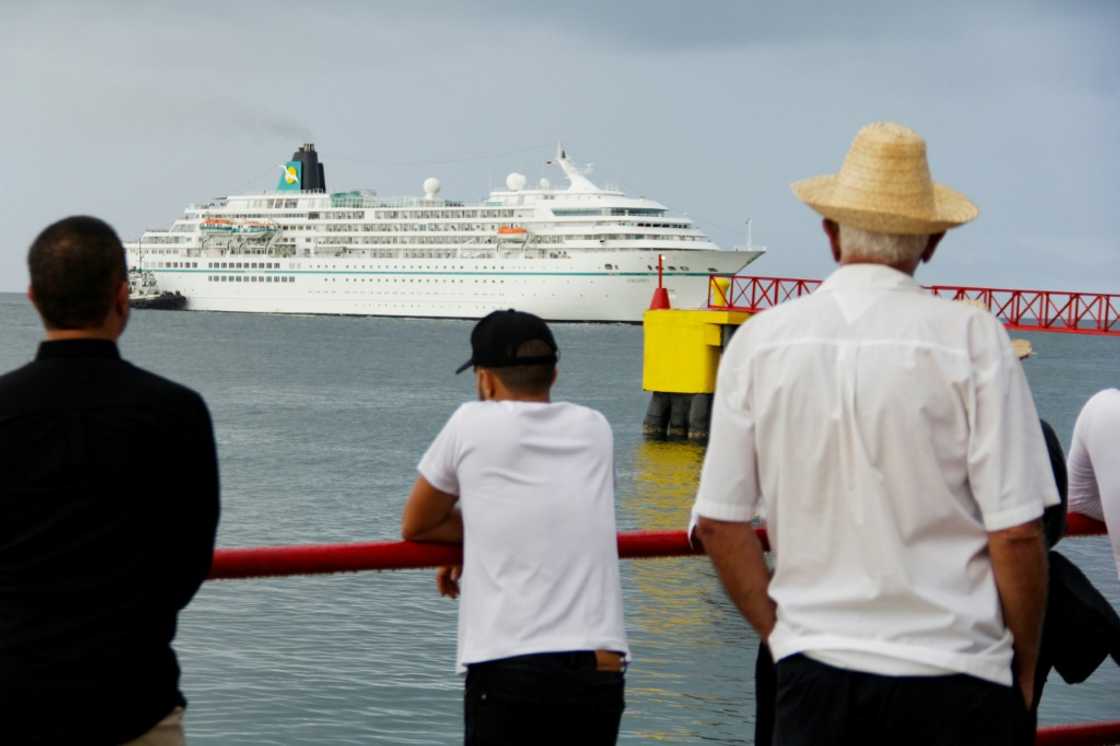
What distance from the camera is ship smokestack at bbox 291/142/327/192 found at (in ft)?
351

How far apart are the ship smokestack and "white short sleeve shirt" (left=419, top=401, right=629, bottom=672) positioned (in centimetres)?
10559

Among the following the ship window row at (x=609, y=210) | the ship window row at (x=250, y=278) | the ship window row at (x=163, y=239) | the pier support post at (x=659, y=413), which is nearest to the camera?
the pier support post at (x=659, y=413)

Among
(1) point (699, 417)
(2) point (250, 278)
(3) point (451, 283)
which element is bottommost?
(2) point (250, 278)

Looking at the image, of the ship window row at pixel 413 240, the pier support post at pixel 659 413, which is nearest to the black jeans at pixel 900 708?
the pier support post at pixel 659 413

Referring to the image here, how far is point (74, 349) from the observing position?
246 centimetres

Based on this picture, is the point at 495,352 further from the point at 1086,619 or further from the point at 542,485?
the point at 1086,619

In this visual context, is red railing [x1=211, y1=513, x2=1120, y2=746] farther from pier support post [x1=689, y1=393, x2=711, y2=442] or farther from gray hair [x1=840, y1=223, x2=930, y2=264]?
pier support post [x1=689, y1=393, x2=711, y2=442]

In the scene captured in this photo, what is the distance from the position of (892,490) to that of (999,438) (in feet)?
0.60

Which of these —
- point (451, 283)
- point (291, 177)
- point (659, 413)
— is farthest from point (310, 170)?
point (659, 413)

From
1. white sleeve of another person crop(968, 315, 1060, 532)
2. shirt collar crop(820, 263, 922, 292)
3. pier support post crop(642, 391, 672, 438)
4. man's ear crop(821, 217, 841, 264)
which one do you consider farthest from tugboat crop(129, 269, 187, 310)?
white sleeve of another person crop(968, 315, 1060, 532)

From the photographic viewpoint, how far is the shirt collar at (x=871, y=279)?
255 cm

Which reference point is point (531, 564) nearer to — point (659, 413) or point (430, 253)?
point (659, 413)

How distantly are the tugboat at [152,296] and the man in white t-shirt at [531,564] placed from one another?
342ft

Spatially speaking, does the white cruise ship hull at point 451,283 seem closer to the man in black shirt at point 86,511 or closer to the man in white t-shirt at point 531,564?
the man in white t-shirt at point 531,564
